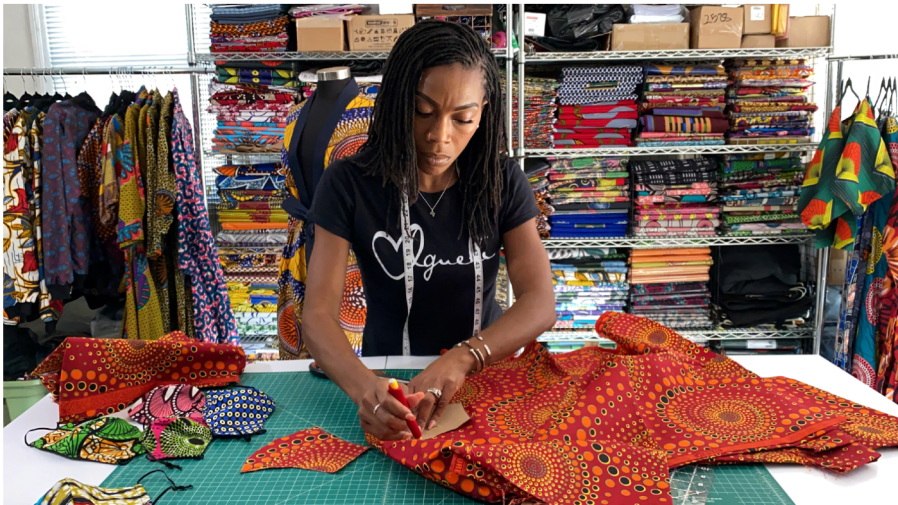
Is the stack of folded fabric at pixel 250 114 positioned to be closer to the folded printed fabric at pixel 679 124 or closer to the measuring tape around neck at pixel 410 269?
the folded printed fabric at pixel 679 124

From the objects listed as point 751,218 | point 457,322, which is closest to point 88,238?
point 457,322

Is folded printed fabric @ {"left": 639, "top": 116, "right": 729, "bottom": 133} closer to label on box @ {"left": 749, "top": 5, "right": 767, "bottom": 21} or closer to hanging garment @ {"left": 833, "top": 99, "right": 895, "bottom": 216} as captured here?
label on box @ {"left": 749, "top": 5, "right": 767, "bottom": 21}

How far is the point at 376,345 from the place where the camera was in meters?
1.63

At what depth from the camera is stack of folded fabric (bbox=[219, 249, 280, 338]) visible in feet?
11.0

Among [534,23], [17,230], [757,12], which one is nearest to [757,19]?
[757,12]

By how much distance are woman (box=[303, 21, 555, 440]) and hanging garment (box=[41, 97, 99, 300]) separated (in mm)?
1611

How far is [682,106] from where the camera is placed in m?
3.14

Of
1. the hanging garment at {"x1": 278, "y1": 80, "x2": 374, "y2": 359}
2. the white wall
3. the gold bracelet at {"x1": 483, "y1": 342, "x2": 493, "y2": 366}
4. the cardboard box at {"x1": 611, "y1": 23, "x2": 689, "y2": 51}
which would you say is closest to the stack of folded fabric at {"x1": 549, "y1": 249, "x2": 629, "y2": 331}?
the cardboard box at {"x1": 611, "y1": 23, "x2": 689, "y2": 51}

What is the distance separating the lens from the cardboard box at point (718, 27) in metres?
2.92

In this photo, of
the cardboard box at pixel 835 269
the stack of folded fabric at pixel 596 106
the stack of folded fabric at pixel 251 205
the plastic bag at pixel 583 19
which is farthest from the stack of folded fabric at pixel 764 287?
the stack of folded fabric at pixel 251 205

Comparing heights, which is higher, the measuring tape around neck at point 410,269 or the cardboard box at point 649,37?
the cardboard box at point 649,37

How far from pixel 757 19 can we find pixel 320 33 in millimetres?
2020

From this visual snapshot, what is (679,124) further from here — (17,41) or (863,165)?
(17,41)

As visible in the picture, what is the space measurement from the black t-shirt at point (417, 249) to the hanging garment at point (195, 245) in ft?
4.23
